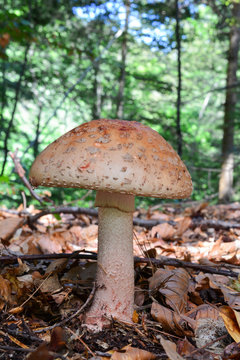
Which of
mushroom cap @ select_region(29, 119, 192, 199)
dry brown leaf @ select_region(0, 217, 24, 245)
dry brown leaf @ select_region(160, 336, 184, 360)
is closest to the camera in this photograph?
dry brown leaf @ select_region(160, 336, 184, 360)

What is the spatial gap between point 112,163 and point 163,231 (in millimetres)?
2612

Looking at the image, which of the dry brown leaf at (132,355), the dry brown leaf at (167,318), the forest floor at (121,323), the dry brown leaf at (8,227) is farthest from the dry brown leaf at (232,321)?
the dry brown leaf at (8,227)

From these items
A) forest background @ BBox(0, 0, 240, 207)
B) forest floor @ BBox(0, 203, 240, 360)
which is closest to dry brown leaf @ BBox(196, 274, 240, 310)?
forest floor @ BBox(0, 203, 240, 360)

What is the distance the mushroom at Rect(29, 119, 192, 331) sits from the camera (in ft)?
5.56

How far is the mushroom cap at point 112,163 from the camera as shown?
66.2 inches

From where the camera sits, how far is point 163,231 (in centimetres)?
410

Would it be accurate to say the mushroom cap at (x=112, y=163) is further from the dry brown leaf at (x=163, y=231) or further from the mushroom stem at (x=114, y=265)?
the dry brown leaf at (x=163, y=231)

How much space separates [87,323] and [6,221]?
5.94 ft

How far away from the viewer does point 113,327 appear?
6.72 ft

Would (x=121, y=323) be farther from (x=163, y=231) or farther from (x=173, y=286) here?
(x=163, y=231)

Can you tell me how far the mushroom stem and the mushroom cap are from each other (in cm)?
37

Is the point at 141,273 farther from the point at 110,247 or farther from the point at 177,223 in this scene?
the point at 177,223

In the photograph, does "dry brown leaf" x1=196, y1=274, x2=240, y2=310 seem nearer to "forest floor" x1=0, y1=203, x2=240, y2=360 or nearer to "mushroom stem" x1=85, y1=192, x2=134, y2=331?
"forest floor" x1=0, y1=203, x2=240, y2=360

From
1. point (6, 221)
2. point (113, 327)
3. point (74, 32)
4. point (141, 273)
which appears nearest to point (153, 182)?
point (113, 327)
